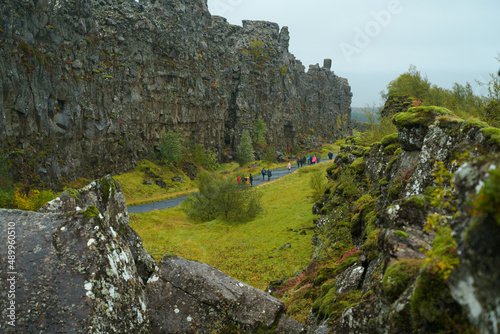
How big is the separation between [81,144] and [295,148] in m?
84.7

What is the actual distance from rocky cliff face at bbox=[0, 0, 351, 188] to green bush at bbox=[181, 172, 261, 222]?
80.5 ft

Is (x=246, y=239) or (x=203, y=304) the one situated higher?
(x=203, y=304)

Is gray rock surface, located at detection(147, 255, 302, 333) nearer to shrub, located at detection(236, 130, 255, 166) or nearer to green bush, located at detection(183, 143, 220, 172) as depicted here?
green bush, located at detection(183, 143, 220, 172)

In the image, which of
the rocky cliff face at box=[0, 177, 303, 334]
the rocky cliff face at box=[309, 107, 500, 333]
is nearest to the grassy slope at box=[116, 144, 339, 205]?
the rocky cliff face at box=[309, 107, 500, 333]

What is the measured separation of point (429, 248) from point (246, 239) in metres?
26.9

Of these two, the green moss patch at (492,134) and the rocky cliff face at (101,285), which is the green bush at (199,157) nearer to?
the rocky cliff face at (101,285)

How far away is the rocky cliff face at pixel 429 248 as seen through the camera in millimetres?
3934

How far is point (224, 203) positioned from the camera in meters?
42.8

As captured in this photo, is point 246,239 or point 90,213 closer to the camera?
point 90,213

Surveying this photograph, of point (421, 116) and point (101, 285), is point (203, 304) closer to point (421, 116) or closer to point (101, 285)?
point (101, 285)

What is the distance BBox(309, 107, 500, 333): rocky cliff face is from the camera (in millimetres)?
3934

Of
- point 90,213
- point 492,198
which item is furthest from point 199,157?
point 492,198

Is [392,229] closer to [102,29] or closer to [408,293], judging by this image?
[408,293]

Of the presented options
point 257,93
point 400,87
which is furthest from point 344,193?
point 257,93
